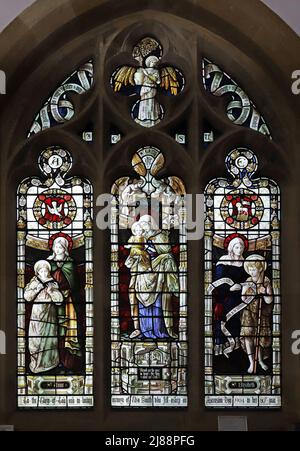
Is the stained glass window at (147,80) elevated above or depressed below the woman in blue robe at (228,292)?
above

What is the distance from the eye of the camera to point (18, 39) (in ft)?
27.5

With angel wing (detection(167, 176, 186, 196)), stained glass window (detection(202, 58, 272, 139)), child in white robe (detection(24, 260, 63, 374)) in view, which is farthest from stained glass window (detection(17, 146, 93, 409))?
stained glass window (detection(202, 58, 272, 139))

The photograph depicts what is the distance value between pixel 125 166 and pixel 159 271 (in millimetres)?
751

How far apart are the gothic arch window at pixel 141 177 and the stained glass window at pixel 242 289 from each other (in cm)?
1

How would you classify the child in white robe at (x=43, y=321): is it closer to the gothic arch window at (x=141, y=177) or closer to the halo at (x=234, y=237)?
the gothic arch window at (x=141, y=177)

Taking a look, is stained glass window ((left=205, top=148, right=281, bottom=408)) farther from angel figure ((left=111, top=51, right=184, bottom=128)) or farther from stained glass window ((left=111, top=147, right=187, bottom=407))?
angel figure ((left=111, top=51, right=184, bottom=128))

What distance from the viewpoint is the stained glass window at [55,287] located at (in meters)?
8.54

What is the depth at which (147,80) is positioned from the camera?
8.65 meters

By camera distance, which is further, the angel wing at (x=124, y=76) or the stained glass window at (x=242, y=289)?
the angel wing at (x=124, y=76)

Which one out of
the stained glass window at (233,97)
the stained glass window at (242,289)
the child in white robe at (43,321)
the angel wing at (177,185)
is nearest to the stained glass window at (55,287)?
the child in white robe at (43,321)

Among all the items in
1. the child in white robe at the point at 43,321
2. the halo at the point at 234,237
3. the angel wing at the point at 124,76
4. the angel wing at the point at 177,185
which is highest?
the angel wing at the point at 124,76

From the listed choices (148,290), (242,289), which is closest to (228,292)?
(242,289)
